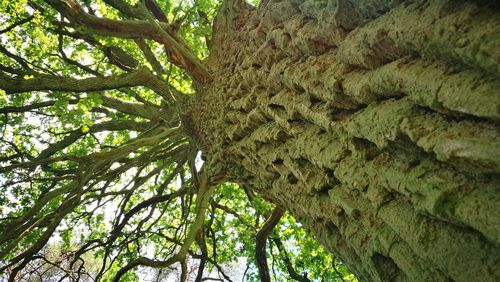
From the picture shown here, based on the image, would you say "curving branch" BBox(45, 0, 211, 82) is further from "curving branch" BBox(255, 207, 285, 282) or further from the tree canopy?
"curving branch" BBox(255, 207, 285, 282)

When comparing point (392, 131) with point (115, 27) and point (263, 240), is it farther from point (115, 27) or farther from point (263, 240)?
point (263, 240)

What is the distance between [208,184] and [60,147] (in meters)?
3.32

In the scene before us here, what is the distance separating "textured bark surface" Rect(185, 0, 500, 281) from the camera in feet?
2.60

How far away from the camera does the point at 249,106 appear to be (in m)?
2.52

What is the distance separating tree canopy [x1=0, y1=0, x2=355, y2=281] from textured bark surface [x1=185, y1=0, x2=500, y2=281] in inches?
66.1

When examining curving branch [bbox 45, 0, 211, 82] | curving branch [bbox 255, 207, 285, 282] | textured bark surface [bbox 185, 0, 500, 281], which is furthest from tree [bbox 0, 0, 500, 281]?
curving branch [bbox 255, 207, 285, 282]

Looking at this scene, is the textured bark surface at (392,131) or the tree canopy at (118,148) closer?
the textured bark surface at (392,131)

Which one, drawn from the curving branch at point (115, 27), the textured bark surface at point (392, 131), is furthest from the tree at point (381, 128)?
the curving branch at point (115, 27)

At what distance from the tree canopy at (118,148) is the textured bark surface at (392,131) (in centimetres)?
168

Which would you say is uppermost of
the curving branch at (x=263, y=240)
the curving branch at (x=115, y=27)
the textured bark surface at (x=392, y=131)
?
the curving branch at (x=115, y=27)

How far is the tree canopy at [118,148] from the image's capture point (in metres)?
3.60

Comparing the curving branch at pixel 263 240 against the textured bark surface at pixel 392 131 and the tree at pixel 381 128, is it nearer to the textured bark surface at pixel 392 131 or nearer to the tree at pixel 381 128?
the tree at pixel 381 128

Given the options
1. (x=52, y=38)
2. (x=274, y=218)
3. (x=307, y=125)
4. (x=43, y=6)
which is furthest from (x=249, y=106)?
(x=52, y=38)

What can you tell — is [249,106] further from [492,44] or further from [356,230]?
[492,44]
